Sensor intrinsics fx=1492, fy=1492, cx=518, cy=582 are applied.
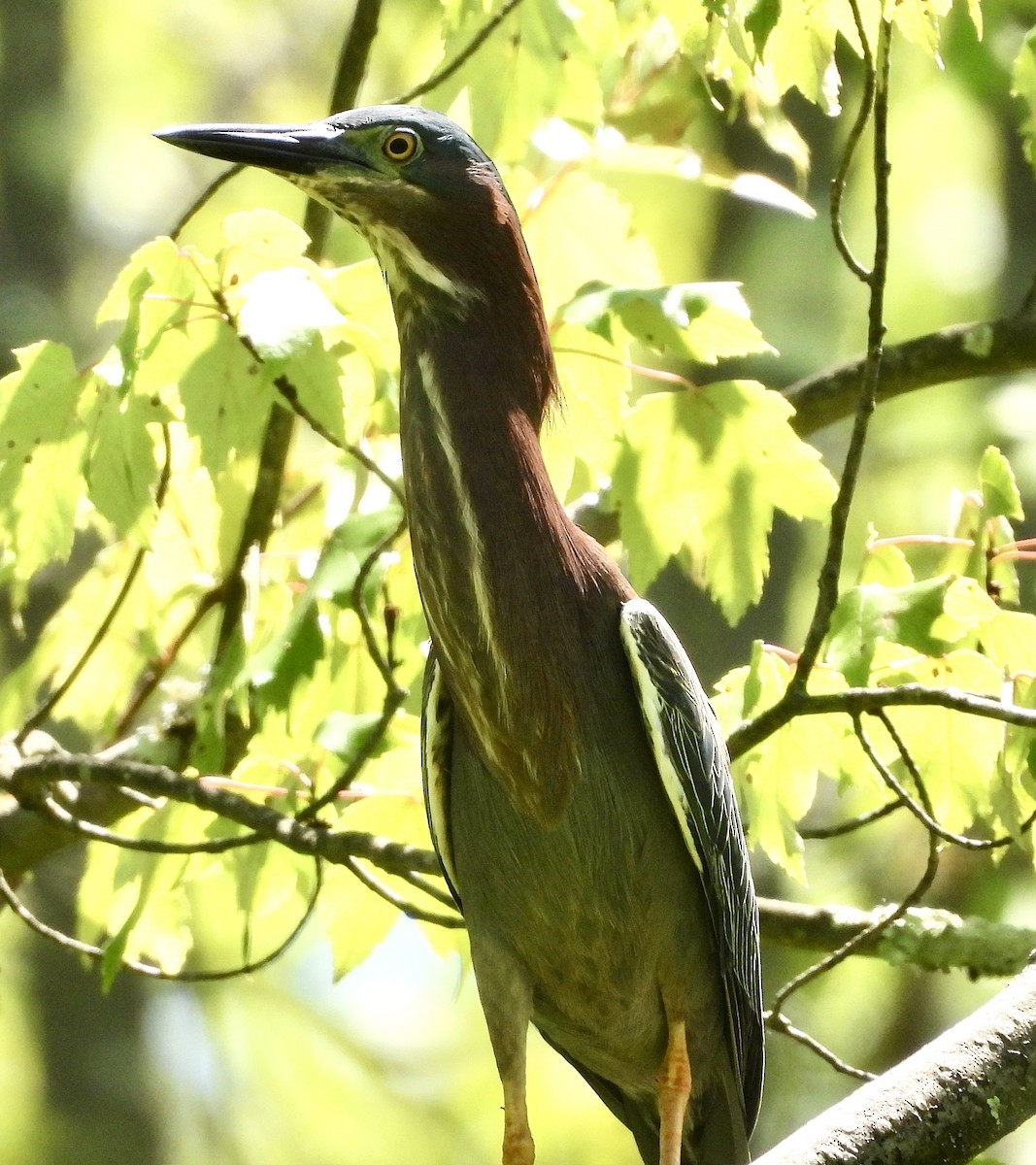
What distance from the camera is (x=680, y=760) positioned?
2.55m

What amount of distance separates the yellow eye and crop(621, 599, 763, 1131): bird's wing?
2.85 feet

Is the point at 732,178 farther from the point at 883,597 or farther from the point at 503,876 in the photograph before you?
the point at 503,876

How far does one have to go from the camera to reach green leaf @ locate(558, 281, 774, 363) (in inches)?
95.0

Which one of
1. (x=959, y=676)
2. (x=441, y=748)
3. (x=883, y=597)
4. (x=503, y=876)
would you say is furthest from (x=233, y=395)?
(x=959, y=676)

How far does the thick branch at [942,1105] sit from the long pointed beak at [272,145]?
167 cm

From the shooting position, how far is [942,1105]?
1729mm

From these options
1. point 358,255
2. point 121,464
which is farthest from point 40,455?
point 358,255

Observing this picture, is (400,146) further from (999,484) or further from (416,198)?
(999,484)

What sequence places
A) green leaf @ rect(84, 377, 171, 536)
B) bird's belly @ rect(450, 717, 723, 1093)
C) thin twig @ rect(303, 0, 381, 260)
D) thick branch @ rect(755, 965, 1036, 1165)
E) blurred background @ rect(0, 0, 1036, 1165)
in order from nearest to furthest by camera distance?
1. thick branch @ rect(755, 965, 1036, 1165)
2. green leaf @ rect(84, 377, 171, 536)
3. bird's belly @ rect(450, 717, 723, 1093)
4. thin twig @ rect(303, 0, 381, 260)
5. blurred background @ rect(0, 0, 1036, 1165)

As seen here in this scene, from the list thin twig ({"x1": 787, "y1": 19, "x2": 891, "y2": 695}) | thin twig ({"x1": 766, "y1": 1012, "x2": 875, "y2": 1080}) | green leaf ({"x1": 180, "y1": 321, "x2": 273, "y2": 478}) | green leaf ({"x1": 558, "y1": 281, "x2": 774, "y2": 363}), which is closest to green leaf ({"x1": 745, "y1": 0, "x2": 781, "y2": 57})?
thin twig ({"x1": 787, "y1": 19, "x2": 891, "y2": 695})

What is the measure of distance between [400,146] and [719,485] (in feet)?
2.64

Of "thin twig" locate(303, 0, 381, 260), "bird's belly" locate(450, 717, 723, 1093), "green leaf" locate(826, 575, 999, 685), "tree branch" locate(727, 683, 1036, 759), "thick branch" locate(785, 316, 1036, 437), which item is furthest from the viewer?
"thick branch" locate(785, 316, 1036, 437)

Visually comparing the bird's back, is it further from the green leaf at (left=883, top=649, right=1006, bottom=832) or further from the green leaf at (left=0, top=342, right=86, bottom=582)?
the green leaf at (left=0, top=342, right=86, bottom=582)

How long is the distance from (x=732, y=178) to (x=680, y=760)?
46.1 inches
